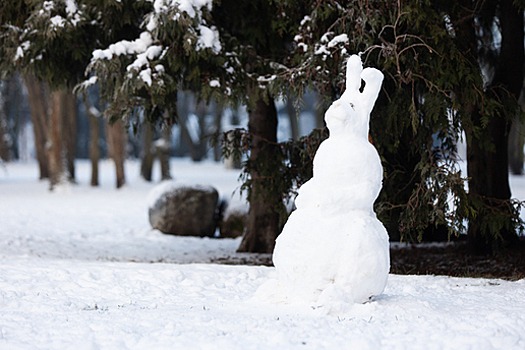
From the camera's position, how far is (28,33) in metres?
10.5

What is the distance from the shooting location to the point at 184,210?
1644cm

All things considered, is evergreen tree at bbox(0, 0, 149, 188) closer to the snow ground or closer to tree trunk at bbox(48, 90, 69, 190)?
the snow ground

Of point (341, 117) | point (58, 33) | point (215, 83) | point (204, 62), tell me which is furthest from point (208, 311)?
point (58, 33)

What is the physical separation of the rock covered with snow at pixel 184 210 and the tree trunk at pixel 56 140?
815 cm

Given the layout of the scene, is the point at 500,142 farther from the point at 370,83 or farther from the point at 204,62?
the point at 370,83

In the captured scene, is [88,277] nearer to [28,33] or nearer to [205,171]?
[28,33]

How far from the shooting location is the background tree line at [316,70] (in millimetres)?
9109

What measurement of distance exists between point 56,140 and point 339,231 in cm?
1891

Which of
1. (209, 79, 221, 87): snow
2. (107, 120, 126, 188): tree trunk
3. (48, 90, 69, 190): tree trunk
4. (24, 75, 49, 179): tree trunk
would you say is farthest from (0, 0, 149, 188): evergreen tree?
(24, 75, 49, 179): tree trunk

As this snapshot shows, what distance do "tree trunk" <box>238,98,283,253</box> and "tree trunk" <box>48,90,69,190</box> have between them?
482 inches

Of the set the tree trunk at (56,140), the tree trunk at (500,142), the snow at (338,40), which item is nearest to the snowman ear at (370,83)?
the snow at (338,40)

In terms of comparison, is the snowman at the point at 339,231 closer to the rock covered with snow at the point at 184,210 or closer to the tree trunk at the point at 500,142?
the tree trunk at the point at 500,142

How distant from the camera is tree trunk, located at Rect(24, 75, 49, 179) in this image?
2739 centimetres

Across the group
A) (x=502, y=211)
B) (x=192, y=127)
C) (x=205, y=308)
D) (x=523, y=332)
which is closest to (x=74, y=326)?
(x=205, y=308)
